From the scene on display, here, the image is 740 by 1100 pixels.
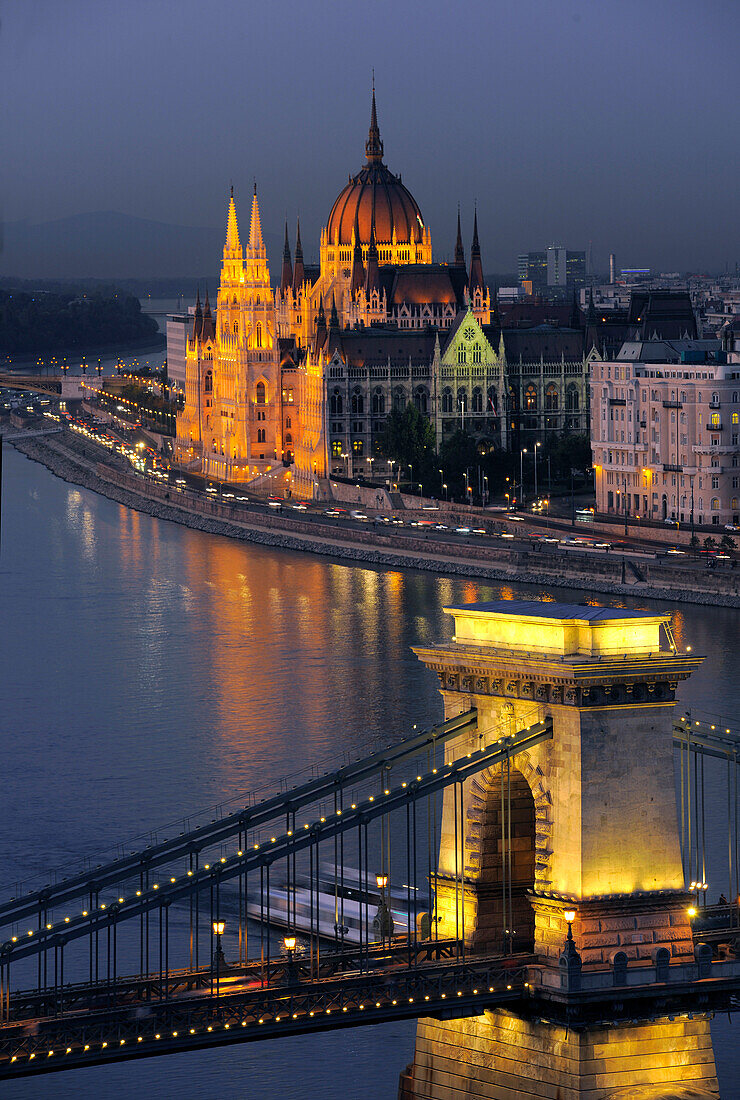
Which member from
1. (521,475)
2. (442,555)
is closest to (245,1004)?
(442,555)

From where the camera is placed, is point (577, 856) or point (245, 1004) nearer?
point (245, 1004)

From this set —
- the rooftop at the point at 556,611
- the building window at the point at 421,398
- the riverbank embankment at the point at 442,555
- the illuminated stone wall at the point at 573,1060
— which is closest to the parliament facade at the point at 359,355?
the building window at the point at 421,398

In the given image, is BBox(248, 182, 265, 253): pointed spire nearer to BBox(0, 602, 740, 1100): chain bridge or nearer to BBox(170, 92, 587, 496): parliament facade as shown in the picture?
BBox(170, 92, 587, 496): parliament facade

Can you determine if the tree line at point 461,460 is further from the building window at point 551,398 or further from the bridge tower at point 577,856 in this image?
the bridge tower at point 577,856

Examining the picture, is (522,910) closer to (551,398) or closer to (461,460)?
(461,460)

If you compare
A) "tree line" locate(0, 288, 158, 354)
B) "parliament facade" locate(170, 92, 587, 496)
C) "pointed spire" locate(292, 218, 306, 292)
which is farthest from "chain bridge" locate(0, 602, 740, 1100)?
"pointed spire" locate(292, 218, 306, 292)

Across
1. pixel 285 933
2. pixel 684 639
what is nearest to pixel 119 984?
pixel 285 933
